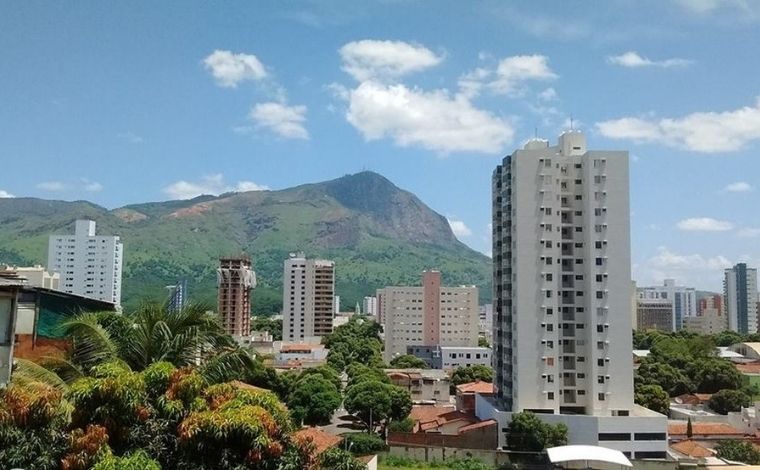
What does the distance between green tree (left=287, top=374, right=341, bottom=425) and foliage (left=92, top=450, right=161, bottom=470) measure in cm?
2647

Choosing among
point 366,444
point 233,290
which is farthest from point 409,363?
point 366,444

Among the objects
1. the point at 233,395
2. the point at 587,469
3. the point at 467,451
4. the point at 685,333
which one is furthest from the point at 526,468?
the point at 685,333

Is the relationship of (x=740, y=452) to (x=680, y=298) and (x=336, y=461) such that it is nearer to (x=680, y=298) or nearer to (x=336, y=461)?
(x=336, y=461)

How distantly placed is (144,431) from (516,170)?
27524 mm

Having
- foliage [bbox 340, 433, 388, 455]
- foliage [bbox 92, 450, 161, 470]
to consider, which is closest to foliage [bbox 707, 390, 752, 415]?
foliage [bbox 340, 433, 388, 455]

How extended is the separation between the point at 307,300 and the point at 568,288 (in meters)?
55.8

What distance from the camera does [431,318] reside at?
252 ft

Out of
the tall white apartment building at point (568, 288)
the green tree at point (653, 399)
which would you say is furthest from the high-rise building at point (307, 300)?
the tall white apartment building at point (568, 288)

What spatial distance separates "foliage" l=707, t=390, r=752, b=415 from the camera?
39.3 metres

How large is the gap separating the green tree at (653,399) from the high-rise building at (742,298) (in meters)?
82.7

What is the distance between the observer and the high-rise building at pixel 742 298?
108125mm

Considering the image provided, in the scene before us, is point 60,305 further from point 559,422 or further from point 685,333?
point 685,333

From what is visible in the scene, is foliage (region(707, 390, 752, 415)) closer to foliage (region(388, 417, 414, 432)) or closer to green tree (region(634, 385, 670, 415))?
green tree (region(634, 385, 670, 415))

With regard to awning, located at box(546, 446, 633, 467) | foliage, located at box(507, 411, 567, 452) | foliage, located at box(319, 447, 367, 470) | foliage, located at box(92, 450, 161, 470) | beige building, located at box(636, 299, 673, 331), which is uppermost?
beige building, located at box(636, 299, 673, 331)
